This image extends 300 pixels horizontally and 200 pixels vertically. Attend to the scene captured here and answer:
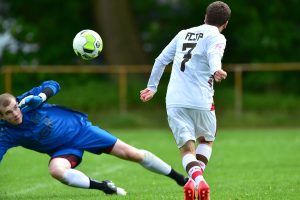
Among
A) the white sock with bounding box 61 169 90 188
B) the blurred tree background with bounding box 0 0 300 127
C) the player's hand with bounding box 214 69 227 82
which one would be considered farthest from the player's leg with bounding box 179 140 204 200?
the blurred tree background with bounding box 0 0 300 127

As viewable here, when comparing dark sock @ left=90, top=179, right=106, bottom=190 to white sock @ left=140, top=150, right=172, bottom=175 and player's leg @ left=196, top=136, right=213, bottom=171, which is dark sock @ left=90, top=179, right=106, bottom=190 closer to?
white sock @ left=140, top=150, right=172, bottom=175

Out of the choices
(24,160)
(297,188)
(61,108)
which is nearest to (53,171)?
(61,108)

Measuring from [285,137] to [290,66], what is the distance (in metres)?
6.05

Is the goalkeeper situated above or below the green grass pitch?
above

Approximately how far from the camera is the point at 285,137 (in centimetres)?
1944

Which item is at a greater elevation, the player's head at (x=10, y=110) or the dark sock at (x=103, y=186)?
the player's head at (x=10, y=110)

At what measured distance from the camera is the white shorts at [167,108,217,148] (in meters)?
8.23

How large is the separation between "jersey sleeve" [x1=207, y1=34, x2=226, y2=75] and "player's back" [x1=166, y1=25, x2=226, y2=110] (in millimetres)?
44

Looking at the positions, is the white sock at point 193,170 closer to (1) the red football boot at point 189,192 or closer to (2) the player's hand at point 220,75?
(1) the red football boot at point 189,192

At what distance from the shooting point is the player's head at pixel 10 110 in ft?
26.1

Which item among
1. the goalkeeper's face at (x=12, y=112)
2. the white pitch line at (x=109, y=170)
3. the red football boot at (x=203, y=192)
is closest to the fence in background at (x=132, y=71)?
the white pitch line at (x=109, y=170)

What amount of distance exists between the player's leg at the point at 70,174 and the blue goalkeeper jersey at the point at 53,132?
0.11 meters

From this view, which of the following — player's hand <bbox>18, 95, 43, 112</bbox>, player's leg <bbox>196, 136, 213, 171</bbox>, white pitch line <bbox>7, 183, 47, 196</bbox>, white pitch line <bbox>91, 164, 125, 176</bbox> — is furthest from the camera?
white pitch line <bbox>91, 164, 125, 176</bbox>

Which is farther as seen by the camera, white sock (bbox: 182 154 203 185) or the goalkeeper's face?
the goalkeeper's face
